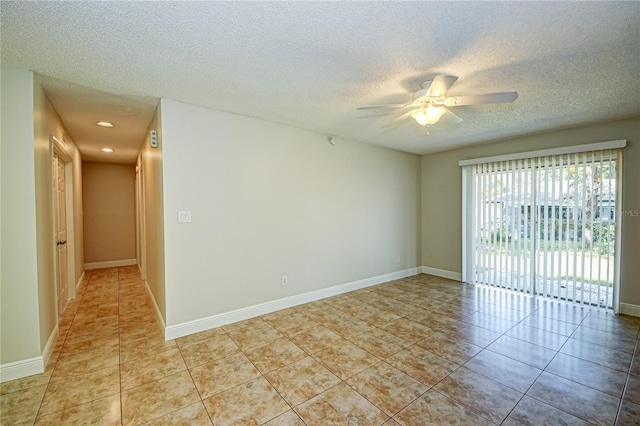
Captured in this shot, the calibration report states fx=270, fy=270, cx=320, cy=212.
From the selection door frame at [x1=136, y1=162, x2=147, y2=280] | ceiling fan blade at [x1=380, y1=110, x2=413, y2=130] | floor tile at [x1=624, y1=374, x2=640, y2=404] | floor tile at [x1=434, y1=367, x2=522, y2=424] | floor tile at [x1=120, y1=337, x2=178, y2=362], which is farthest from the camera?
door frame at [x1=136, y1=162, x2=147, y2=280]

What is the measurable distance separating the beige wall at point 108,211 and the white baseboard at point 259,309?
4862 millimetres

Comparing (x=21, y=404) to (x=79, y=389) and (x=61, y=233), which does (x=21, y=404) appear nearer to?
(x=79, y=389)

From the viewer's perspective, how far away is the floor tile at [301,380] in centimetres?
200

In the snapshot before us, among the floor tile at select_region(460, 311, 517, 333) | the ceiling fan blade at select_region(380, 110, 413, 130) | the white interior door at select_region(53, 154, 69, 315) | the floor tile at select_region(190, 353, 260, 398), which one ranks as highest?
the ceiling fan blade at select_region(380, 110, 413, 130)

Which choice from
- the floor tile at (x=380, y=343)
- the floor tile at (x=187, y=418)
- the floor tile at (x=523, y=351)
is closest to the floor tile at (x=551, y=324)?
the floor tile at (x=523, y=351)

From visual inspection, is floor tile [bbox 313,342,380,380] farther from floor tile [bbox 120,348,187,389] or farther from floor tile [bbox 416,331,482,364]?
floor tile [bbox 120,348,187,389]

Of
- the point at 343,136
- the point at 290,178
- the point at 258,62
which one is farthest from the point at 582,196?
the point at 258,62

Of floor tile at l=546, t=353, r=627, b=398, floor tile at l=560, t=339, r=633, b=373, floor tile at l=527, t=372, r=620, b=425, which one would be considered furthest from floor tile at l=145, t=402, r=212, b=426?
floor tile at l=560, t=339, r=633, b=373

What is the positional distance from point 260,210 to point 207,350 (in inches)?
66.0

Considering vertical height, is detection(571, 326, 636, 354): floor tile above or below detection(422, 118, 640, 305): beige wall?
below

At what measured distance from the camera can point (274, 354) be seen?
2.57m

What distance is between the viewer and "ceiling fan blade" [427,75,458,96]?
1995 millimetres

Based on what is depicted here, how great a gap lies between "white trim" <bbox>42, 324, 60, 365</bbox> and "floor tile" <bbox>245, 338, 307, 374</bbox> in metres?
1.70

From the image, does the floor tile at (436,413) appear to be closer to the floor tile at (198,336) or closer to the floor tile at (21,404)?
the floor tile at (198,336)
